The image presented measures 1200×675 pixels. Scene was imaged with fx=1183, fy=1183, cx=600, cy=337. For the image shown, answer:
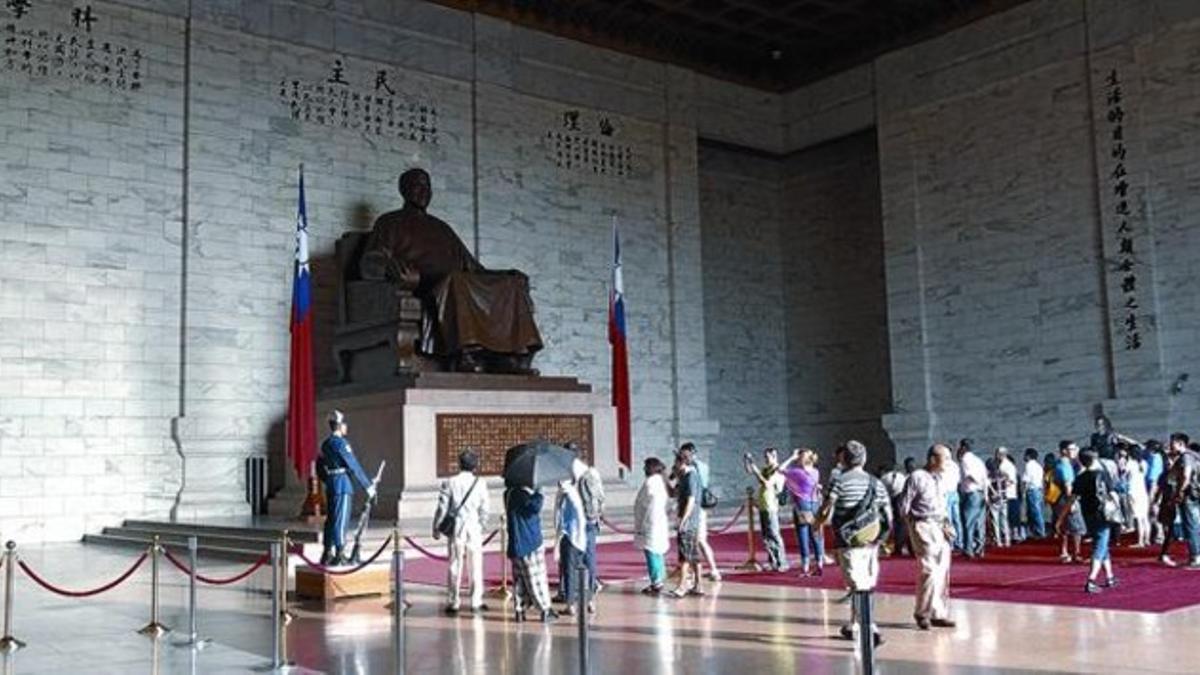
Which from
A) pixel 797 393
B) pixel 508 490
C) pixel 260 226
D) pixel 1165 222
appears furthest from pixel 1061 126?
pixel 508 490

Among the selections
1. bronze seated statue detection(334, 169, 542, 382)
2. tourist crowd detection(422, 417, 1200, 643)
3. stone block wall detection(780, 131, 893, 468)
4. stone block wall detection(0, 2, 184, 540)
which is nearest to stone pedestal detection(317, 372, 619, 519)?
bronze seated statue detection(334, 169, 542, 382)

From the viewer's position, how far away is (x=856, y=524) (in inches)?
225

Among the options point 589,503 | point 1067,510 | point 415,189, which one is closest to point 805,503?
point 1067,510

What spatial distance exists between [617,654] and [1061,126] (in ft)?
Result: 37.3

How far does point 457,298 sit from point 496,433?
1.35 metres

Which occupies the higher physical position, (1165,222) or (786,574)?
(1165,222)

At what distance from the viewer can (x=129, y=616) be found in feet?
22.6

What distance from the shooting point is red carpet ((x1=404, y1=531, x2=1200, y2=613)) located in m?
6.97

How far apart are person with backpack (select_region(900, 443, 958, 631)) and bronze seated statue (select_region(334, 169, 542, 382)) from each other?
19.0 feet

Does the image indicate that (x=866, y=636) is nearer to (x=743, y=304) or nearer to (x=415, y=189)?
(x=415, y=189)

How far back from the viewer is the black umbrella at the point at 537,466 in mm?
6449

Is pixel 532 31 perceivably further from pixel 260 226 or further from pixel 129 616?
pixel 129 616

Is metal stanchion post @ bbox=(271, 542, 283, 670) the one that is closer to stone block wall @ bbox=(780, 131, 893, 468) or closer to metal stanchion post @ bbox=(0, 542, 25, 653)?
metal stanchion post @ bbox=(0, 542, 25, 653)

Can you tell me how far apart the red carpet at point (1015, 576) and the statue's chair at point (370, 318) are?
7.64 feet
